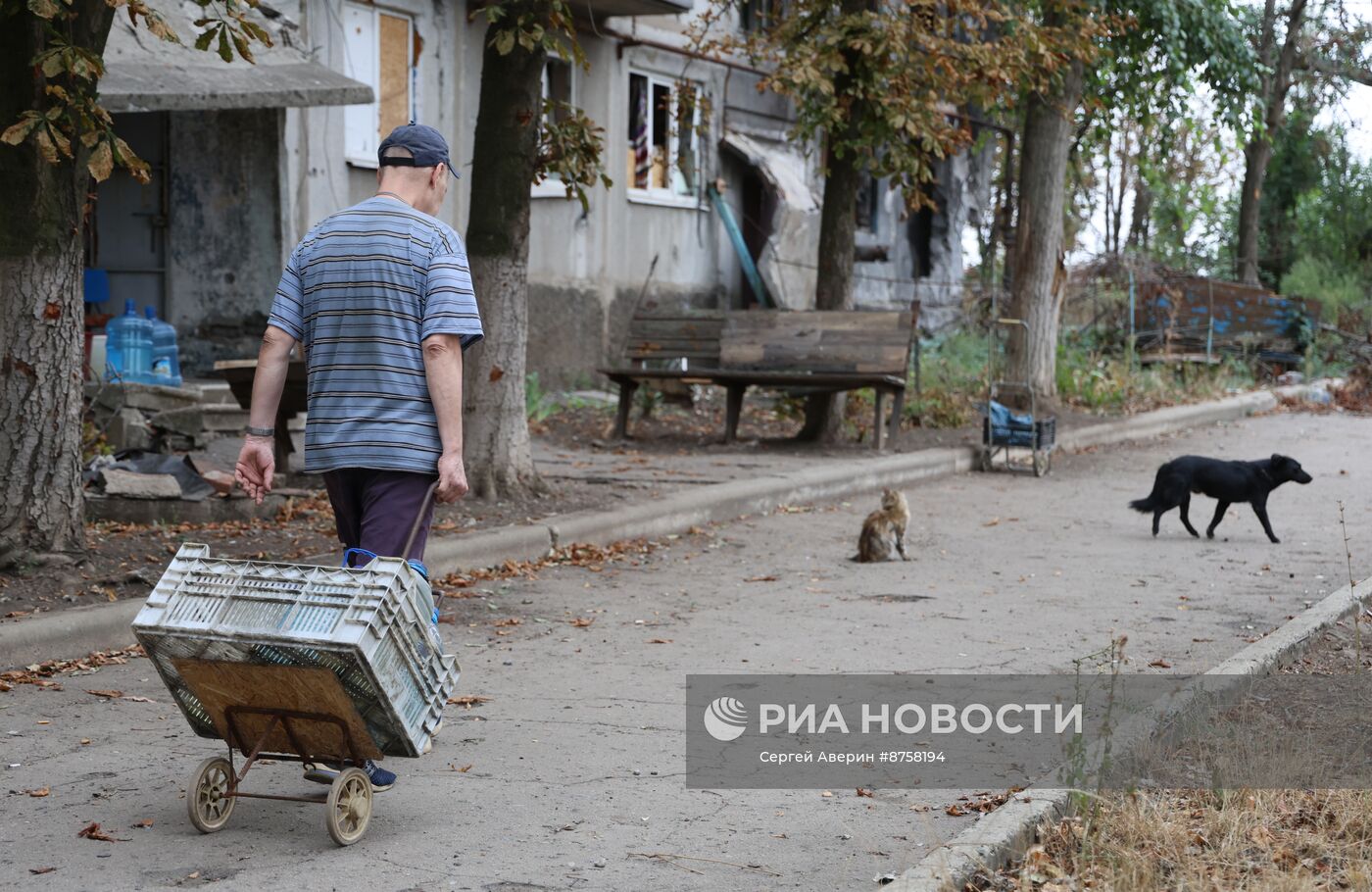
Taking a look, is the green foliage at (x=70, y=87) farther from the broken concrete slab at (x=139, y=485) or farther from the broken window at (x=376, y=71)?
the broken window at (x=376, y=71)

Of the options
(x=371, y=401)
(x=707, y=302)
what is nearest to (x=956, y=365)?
(x=707, y=302)

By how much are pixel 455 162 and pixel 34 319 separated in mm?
10054

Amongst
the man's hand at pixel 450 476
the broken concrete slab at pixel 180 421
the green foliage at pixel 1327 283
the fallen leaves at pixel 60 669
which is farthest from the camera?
the green foliage at pixel 1327 283

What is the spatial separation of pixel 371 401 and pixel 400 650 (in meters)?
0.80

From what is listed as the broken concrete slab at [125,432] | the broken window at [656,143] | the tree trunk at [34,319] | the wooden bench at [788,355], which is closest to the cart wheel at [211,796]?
the tree trunk at [34,319]

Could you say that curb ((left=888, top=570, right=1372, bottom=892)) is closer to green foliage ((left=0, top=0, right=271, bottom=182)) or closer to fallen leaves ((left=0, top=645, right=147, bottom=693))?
fallen leaves ((left=0, top=645, right=147, bottom=693))

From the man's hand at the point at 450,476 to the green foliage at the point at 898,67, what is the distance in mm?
8794

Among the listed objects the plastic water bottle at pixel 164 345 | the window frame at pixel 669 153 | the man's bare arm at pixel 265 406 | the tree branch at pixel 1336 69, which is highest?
the tree branch at pixel 1336 69

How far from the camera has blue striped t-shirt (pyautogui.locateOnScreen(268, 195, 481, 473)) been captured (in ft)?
14.4

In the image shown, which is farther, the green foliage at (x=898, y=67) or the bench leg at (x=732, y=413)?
the bench leg at (x=732, y=413)

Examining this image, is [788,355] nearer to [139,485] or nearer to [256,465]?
[139,485]

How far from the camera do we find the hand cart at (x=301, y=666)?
386 centimetres

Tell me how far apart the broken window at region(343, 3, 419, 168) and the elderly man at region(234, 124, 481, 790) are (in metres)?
11.2

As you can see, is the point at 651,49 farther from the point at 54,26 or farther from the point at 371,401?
the point at 371,401
